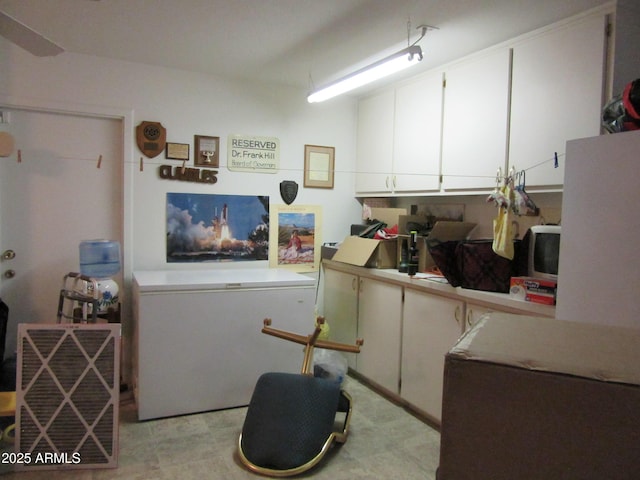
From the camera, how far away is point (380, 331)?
10.8 ft

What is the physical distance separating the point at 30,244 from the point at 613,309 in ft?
11.2

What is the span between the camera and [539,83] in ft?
A: 8.11

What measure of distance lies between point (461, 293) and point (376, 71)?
136 centimetres

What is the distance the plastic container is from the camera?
3102mm

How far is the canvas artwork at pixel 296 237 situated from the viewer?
3.83 m

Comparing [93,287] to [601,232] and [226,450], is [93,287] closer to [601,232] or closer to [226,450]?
[226,450]

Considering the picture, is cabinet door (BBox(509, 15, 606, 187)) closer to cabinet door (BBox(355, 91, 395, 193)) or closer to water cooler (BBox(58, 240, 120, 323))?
cabinet door (BBox(355, 91, 395, 193))

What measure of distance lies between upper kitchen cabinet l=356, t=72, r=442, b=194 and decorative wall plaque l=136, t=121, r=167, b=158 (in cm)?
168

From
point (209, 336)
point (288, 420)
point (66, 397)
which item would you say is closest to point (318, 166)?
point (209, 336)

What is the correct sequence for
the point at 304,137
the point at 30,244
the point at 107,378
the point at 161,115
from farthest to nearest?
the point at 304,137 → the point at 161,115 → the point at 30,244 → the point at 107,378

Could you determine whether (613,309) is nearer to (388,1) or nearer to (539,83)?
(539,83)

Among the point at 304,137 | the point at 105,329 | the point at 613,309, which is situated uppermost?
the point at 304,137

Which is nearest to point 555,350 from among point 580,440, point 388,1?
point 580,440


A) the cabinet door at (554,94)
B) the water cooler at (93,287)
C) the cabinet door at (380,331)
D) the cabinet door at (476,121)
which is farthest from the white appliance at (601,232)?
the water cooler at (93,287)
